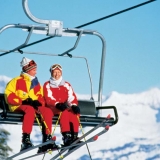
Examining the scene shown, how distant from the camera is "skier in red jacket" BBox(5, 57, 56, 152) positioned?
28.2ft

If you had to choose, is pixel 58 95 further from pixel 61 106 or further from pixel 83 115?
pixel 83 115

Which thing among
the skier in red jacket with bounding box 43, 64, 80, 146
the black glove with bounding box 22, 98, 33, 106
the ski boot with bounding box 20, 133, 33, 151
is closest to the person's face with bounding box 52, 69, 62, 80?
the skier in red jacket with bounding box 43, 64, 80, 146

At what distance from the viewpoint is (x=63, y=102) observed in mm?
8969

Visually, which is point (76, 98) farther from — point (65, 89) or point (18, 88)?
point (18, 88)

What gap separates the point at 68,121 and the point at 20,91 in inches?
26.9

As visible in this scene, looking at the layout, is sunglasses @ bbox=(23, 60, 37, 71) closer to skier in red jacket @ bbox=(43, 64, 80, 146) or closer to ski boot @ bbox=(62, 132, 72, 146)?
skier in red jacket @ bbox=(43, 64, 80, 146)

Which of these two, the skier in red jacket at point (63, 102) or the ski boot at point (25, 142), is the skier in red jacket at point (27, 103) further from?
the skier in red jacket at point (63, 102)

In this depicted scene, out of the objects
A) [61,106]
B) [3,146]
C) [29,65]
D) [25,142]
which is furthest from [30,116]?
[3,146]

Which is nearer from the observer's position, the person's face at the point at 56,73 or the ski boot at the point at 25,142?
the ski boot at the point at 25,142

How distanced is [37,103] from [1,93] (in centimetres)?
60

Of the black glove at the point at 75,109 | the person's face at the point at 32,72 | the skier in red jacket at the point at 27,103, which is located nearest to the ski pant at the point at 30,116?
the skier in red jacket at the point at 27,103

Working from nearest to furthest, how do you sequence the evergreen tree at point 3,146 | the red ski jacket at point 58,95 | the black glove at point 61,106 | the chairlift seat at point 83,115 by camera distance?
the chairlift seat at point 83,115, the black glove at point 61,106, the red ski jacket at point 58,95, the evergreen tree at point 3,146

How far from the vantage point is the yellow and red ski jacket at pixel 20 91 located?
339 inches

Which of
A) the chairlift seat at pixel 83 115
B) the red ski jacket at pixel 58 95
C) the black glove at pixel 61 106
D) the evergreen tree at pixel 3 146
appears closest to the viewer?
the chairlift seat at pixel 83 115
